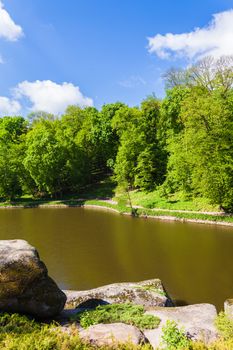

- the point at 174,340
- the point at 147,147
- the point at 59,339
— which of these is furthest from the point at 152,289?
the point at 147,147

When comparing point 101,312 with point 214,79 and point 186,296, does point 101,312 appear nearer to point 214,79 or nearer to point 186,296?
point 186,296

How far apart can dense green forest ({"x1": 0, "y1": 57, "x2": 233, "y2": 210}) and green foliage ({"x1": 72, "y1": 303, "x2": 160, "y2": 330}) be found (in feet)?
76.1

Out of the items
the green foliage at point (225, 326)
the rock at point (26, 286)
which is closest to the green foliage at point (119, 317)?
the rock at point (26, 286)

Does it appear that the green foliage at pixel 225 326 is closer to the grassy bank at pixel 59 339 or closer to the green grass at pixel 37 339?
the grassy bank at pixel 59 339

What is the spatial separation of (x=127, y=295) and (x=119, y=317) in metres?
3.61

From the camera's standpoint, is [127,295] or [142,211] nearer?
[127,295]

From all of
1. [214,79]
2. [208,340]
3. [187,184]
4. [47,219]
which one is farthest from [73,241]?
[214,79]

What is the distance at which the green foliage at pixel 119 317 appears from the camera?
9539mm

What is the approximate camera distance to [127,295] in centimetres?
1353

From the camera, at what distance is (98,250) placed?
25797 mm

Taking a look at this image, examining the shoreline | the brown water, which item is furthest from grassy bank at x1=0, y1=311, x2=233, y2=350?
the shoreline

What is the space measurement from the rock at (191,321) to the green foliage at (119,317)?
27 centimetres

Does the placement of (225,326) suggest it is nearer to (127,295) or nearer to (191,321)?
(191,321)

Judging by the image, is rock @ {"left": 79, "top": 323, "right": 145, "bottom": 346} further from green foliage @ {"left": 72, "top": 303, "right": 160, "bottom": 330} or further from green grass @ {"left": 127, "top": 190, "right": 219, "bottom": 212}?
green grass @ {"left": 127, "top": 190, "right": 219, "bottom": 212}
